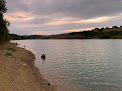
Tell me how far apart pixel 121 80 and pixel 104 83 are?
9.41ft

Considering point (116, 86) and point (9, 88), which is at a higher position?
point (9, 88)

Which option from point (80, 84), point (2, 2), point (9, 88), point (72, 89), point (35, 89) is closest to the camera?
point (9, 88)

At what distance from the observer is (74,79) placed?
580 inches

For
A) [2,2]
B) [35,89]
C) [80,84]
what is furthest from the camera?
[2,2]

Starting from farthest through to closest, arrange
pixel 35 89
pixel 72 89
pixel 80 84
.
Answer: pixel 80 84 < pixel 72 89 < pixel 35 89

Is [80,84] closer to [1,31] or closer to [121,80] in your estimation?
[121,80]

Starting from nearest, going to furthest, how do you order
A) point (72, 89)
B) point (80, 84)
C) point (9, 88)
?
point (9, 88) → point (72, 89) → point (80, 84)

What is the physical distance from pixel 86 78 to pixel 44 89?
658 centimetres

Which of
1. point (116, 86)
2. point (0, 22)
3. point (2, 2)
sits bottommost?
point (116, 86)

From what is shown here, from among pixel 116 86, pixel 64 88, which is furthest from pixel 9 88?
pixel 116 86

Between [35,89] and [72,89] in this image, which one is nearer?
[35,89]

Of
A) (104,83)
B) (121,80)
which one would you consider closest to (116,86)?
(104,83)

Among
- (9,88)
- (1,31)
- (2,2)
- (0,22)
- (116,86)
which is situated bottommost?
(116,86)

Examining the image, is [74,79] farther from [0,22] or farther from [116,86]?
[0,22]
